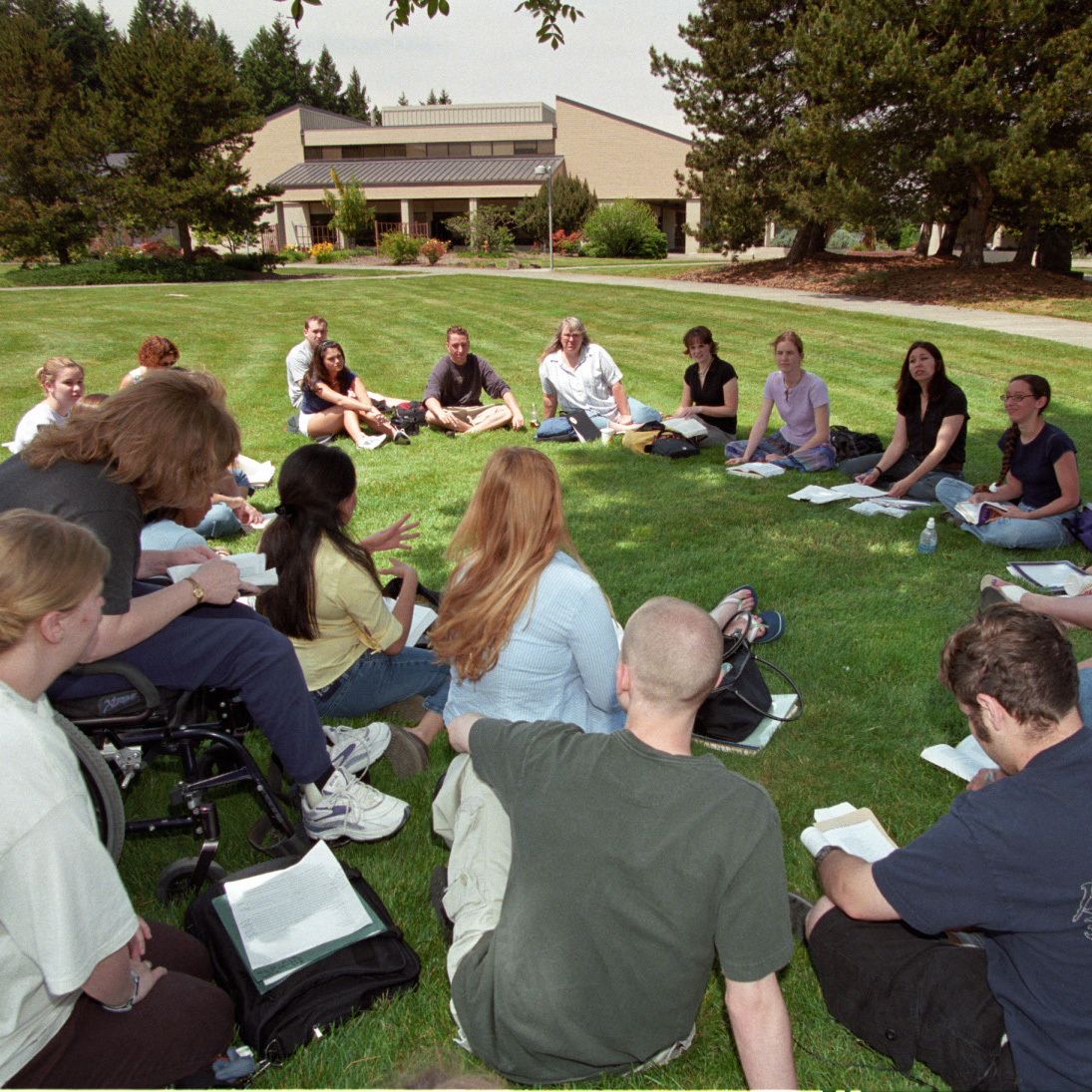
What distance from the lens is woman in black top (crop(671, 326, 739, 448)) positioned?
8.81 meters

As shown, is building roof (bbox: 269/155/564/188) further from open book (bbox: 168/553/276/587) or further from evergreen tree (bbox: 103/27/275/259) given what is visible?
open book (bbox: 168/553/276/587)

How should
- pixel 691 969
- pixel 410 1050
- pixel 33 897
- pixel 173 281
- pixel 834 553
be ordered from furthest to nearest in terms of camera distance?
pixel 173 281 → pixel 834 553 → pixel 410 1050 → pixel 691 969 → pixel 33 897

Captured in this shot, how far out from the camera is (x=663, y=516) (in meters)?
6.77

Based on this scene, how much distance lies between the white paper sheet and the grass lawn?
255mm

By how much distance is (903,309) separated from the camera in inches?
776

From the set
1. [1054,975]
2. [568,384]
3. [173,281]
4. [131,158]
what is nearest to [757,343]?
[568,384]

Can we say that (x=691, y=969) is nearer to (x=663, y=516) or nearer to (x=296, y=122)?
(x=663, y=516)

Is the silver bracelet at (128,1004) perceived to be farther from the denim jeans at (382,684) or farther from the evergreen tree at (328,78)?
the evergreen tree at (328,78)

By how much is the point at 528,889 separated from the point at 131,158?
4077 cm

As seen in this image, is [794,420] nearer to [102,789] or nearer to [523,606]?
[523,606]

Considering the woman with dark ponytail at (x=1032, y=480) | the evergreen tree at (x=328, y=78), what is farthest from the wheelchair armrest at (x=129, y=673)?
the evergreen tree at (x=328, y=78)

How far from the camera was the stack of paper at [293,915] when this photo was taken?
2.52 m

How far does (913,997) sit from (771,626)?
2617 millimetres

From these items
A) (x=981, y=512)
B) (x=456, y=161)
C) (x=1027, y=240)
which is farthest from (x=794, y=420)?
(x=456, y=161)
